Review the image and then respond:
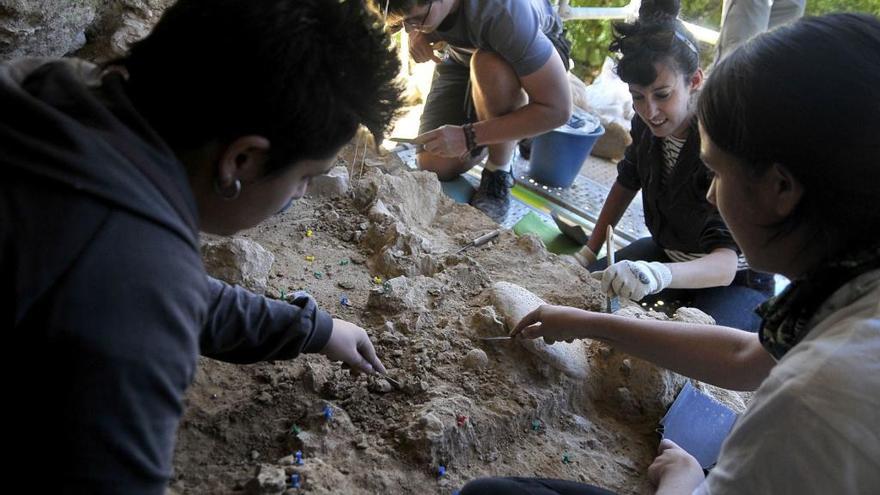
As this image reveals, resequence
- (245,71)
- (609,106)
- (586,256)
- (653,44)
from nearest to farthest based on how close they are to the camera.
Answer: (245,71), (653,44), (586,256), (609,106)

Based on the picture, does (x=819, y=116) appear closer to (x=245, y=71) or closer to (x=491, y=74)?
(x=245, y=71)

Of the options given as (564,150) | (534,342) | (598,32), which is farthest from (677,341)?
(598,32)

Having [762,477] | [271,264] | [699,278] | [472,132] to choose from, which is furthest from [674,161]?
[762,477]

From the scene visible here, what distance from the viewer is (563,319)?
5.63 feet

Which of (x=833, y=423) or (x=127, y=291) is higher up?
(x=127, y=291)

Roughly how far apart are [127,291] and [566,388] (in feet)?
4.30

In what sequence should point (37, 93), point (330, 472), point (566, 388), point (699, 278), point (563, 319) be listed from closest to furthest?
point (37, 93) → point (330, 472) → point (563, 319) → point (566, 388) → point (699, 278)

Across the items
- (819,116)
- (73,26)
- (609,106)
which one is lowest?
(609,106)

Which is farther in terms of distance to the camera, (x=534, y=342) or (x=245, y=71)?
(x=534, y=342)

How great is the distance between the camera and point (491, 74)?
3.00 metres

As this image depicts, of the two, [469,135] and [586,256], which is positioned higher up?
[469,135]

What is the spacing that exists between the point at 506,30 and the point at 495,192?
1.10 m

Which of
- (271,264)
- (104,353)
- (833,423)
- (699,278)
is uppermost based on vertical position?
(104,353)

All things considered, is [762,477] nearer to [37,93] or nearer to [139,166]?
[139,166]
